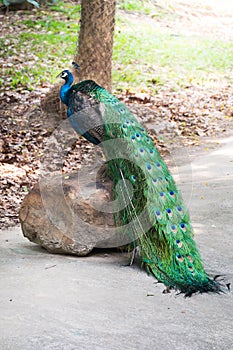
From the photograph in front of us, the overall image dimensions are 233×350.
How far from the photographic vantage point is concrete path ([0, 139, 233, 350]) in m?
3.61

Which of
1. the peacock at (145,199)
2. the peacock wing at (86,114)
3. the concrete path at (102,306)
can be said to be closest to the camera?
the concrete path at (102,306)

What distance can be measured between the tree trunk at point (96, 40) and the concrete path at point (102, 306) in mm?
4273

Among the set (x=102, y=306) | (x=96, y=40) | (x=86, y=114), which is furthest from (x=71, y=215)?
(x=96, y=40)

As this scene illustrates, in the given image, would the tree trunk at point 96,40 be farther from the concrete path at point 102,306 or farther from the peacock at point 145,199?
the concrete path at point 102,306

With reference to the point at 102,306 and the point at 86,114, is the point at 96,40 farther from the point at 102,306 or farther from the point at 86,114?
the point at 102,306

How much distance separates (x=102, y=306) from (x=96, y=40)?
5947 mm

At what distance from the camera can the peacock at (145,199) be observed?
4559 mm

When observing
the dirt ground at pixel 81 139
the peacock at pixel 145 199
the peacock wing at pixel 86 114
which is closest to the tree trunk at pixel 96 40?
the dirt ground at pixel 81 139

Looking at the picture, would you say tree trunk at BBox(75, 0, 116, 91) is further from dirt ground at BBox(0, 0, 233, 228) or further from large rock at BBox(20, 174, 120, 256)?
large rock at BBox(20, 174, 120, 256)

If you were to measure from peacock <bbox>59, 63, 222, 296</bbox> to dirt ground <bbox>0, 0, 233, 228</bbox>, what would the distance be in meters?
2.09

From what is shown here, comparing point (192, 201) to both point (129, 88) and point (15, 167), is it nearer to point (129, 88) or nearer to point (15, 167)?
point (15, 167)

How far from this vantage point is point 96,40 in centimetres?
923

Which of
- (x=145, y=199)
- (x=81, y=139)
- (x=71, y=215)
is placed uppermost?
(x=145, y=199)

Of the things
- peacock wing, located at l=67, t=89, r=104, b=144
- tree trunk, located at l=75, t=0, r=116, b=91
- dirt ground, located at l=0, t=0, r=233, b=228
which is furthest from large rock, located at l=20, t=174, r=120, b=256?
tree trunk, located at l=75, t=0, r=116, b=91
